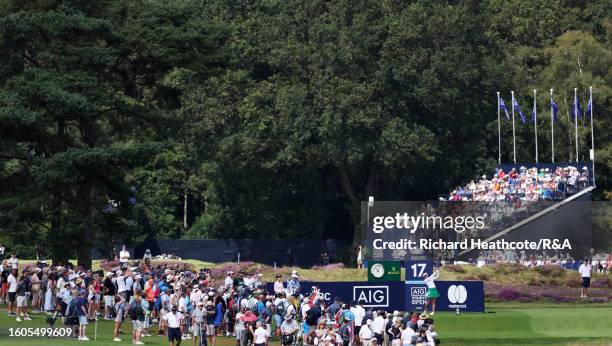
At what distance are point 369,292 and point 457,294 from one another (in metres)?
4.54

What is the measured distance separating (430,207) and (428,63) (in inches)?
1216

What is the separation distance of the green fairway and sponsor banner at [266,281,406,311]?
2.01 m

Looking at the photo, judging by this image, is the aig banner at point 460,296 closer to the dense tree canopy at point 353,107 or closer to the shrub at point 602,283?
the shrub at point 602,283

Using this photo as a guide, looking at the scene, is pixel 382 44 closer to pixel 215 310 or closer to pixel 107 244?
pixel 107 244

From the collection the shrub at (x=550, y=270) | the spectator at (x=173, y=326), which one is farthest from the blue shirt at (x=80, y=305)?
the shrub at (x=550, y=270)

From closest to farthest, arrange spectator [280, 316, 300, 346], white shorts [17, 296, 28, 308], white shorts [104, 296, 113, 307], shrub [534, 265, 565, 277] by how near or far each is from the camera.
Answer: spectator [280, 316, 300, 346] < white shorts [17, 296, 28, 308] < white shorts [104, 296, 113, 307] < shrub [534, 265, 565, 277]

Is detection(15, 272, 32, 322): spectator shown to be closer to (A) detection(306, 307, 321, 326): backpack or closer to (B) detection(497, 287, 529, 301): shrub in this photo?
(A) detection(306, 307, 321, 326): backpack

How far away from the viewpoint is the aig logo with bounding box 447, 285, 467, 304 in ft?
223

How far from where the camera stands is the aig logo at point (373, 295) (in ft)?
217

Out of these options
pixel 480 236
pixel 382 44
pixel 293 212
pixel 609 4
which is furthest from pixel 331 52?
pixel 480 236

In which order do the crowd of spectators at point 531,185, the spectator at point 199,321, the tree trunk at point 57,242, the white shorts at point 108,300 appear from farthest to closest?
the crowd of spectators at point 531,185
the tree trunk at point 57,242
the white shorts at point 108,300
the spectator at point 199,321

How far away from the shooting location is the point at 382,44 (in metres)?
104

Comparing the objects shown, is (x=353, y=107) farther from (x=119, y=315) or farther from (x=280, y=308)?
(x=119, y=315)

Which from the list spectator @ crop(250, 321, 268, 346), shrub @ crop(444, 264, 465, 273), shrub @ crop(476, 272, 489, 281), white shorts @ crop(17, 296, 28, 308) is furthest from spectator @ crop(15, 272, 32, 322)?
shrub @ crop(476, 272, 489, 281)
